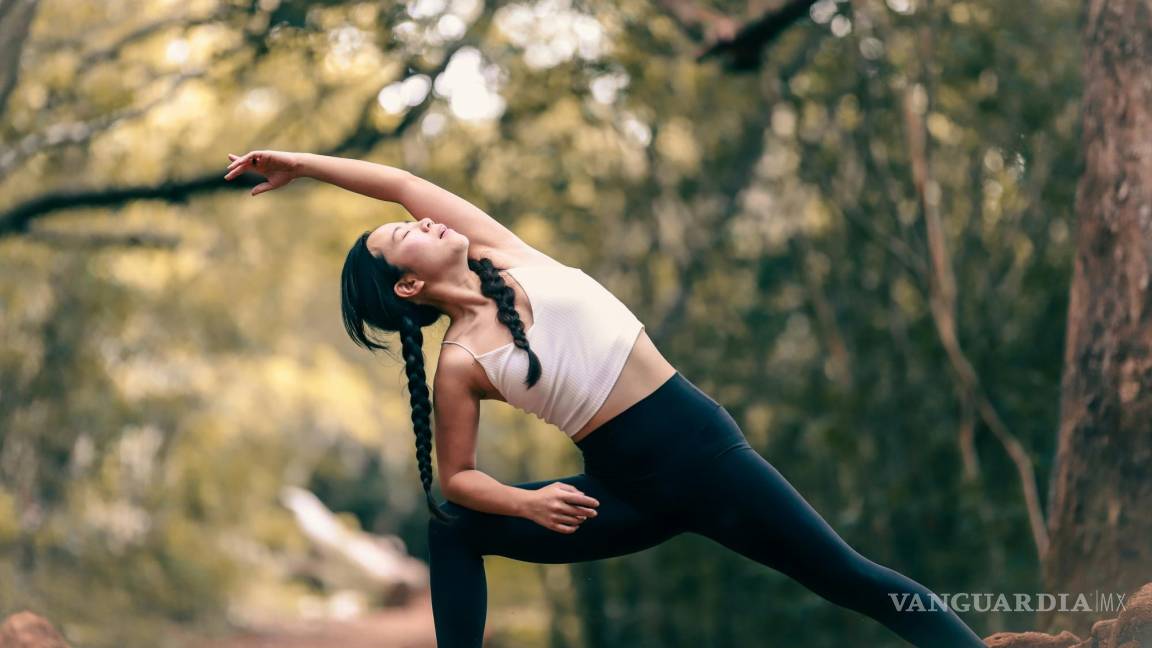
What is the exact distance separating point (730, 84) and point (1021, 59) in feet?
6.13

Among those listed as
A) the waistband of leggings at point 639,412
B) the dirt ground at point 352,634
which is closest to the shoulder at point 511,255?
the waistband of leggings at point 639,412

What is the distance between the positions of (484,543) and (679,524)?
40 cm

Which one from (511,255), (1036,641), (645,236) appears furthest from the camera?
(645,236)

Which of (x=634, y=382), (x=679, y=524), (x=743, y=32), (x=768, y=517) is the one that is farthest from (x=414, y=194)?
(x=743, y=32)

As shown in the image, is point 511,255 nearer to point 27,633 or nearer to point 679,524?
point 679,524

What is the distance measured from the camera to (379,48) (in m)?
6.94

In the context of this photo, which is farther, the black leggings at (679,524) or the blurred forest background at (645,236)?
the blurred forest background at (645,236)

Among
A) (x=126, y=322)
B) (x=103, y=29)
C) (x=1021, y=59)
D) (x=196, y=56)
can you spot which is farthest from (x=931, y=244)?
(x=126, y=322)

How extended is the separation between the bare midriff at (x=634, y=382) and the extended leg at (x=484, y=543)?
15 cm

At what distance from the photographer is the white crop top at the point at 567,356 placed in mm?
2438

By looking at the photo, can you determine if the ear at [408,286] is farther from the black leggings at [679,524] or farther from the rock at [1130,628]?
the rock at [1130,628]

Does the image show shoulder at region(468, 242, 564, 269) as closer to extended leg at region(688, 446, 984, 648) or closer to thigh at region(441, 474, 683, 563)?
thigh at region(441, 474, 683, 563)

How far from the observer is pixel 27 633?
3627mm

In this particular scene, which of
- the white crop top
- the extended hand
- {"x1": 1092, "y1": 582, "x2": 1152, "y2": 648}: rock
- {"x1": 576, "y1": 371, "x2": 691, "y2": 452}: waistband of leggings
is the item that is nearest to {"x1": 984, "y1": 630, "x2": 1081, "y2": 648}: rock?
{"x1": 1092, "y1": 582, "x2": 1152, "y2": 648}: rock
